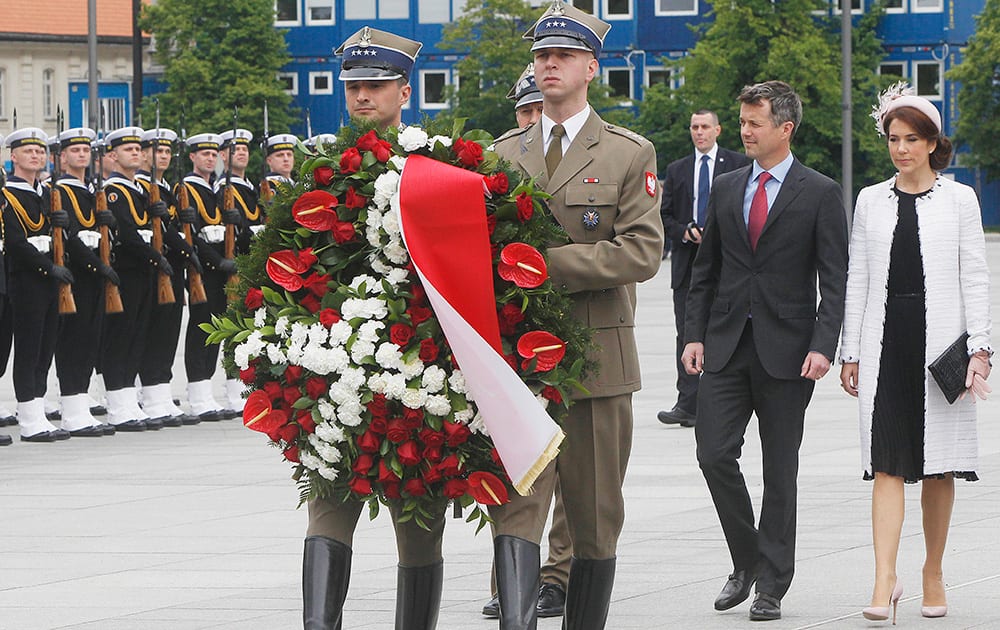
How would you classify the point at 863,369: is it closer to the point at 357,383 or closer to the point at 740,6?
the point at 357,383

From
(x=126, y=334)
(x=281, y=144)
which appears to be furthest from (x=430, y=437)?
(x=281, y=144)

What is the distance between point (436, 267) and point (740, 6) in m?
65.7

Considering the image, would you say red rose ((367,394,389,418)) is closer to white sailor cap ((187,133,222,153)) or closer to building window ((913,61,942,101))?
white sailor cap ((187,133,222,153))

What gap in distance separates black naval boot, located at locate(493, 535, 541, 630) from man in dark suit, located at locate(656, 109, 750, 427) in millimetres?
8117

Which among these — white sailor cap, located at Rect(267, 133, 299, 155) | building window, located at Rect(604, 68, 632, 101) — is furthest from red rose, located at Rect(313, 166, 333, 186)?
building window, located at Rect(604, 68, 632, 101)

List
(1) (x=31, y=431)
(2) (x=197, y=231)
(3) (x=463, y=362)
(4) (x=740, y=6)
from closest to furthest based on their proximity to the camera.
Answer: (3) (x=463, y=362) < (1) (x=31, y=431) < (2) (x=197, y=231) < (4) (x=740, y=6)

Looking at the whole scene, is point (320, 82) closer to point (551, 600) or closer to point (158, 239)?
point (158, 239)

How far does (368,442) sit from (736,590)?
2.38m

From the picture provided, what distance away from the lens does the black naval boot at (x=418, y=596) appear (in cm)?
656

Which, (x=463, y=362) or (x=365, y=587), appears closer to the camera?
(x=463, y=362)

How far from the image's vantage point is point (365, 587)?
8445mm

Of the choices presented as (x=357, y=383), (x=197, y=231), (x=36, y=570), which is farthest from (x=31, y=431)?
(x=357, y=383)

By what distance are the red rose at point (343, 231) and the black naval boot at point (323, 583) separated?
906mm

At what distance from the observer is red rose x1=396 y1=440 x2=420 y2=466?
5.97m
